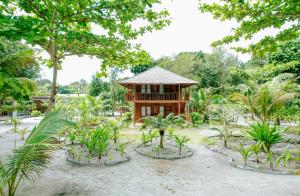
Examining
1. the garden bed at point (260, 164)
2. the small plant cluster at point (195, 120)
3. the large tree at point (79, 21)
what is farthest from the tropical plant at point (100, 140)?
the small plant cluster at point (195, 120)

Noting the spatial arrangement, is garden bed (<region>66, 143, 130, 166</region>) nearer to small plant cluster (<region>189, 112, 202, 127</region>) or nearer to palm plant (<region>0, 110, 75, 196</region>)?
palm plant (<region>0, 110, 75, 196</region>)

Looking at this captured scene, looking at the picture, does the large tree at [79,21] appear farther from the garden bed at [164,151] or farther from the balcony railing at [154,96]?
the balcony railing at [154,96]

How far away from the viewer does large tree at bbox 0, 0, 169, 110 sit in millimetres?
3209

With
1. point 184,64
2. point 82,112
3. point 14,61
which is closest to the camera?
point 14,61

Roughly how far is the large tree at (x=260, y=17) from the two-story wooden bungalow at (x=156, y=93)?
12834 millimetres

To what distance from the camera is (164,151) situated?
8586 mm

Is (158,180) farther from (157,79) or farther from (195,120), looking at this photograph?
(157,79)

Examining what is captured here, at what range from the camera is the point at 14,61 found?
5.79m

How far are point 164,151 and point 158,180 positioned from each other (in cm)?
312

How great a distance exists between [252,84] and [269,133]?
4516mm

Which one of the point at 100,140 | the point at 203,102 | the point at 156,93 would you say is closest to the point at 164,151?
the point at 100,140

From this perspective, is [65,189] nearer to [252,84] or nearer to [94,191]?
[94,191]

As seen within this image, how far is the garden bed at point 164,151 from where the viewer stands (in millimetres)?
7828

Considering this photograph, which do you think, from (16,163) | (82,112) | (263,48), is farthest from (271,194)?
(82,112)
